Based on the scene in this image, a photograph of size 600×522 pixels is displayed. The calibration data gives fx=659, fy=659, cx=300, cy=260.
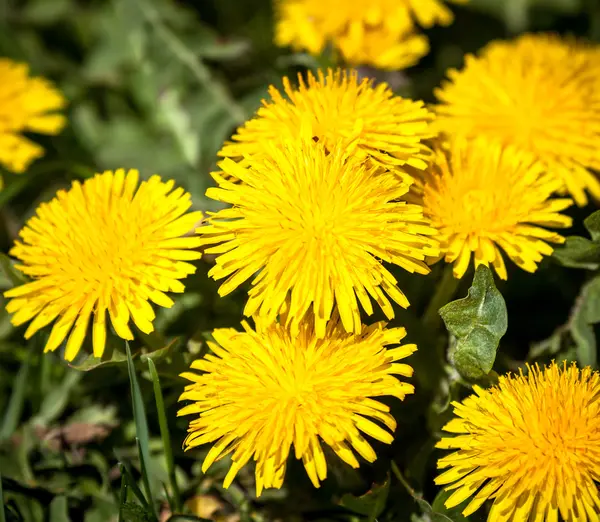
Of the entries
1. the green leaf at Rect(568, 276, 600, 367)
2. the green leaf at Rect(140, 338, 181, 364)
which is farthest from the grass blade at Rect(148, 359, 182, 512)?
the green leaf at Rect(568, 276, 600, 367)

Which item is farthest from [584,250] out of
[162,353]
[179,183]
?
[179,183]

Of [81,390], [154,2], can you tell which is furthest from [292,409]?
[154,2]

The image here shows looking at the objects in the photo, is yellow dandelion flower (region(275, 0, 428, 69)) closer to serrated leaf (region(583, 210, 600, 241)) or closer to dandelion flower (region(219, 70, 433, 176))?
dandelion flower (region(219, 70, 433, 176))

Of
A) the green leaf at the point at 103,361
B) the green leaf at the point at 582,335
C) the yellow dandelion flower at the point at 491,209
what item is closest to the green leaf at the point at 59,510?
the green leaf at the point at 103,361

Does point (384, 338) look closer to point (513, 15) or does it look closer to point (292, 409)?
point (292, 409)

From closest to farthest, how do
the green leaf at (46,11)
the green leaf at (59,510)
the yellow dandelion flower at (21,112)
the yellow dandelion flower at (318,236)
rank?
the yellow dandelion flower at (318,236)
the green leaf at (59,510)
the yellow dandelion flower at (21,112)
the green leaf at (46,11)

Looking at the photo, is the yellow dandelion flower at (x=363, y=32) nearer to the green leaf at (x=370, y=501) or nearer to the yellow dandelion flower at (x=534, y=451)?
the yellow dandelion flower at (x=534, y=451)
